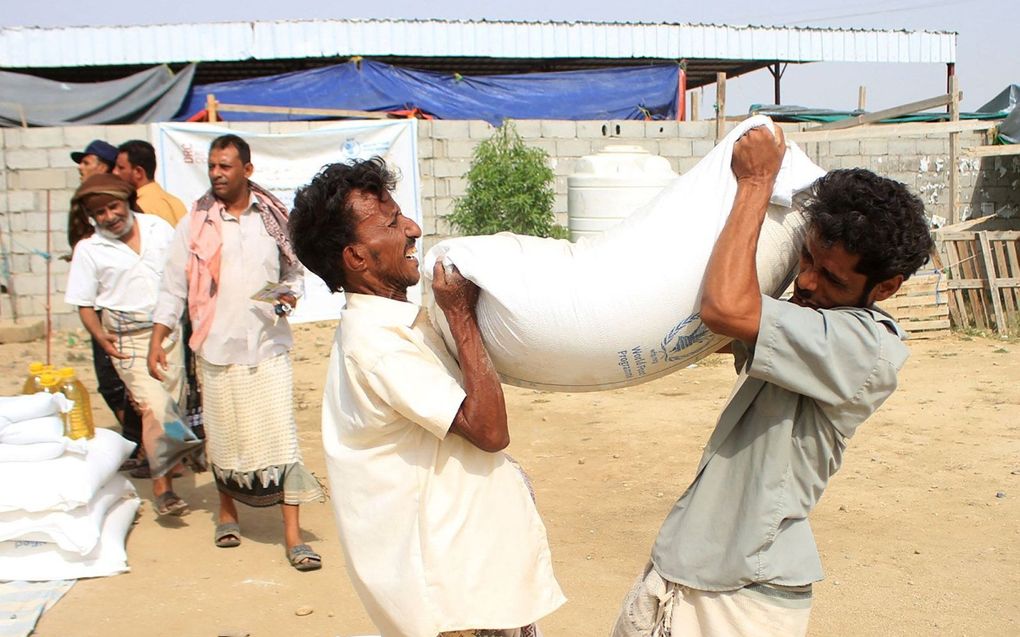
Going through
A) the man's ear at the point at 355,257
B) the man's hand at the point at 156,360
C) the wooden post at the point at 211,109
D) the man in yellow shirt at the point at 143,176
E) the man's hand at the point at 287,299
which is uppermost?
the wooden post at the point at 211,109

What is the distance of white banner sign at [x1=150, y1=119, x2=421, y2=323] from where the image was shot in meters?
9.15

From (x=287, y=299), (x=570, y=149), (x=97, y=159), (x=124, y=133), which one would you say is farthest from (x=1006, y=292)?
(x=124, y=133)

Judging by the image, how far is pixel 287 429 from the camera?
4.36 metres

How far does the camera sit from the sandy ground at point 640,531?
12.3ft

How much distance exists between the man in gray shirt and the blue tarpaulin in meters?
9.45

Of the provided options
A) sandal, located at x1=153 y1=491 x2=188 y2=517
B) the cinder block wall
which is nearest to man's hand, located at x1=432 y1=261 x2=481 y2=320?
sandal, located at x1=153 y1=491 x2=188 y2=517

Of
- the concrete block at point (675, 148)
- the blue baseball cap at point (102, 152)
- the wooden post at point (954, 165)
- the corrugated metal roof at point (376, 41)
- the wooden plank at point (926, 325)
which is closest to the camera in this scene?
the blue baseball cap at point (102, 152)

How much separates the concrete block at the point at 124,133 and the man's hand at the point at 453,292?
27.2 feet

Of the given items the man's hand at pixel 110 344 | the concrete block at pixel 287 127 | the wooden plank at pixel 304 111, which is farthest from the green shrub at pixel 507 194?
the man's hand at pixel 110 344

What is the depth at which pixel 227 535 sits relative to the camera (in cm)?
452

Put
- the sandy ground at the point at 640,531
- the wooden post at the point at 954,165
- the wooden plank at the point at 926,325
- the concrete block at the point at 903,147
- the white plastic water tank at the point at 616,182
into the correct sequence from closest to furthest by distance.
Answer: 1. the sandy ground at the point at 640,531
2. the white plastic water tank at the point at 616,182
3. the wooden plank at the point at 926,325
4. the wooden post at the point at 954,165
5. the concrete block at the point at 903,147

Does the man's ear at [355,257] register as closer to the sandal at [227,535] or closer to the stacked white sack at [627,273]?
the stacked white sack at [627,273]

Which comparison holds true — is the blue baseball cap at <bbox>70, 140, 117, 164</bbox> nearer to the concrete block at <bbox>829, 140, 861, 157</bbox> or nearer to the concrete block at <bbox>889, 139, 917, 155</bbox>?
the concrete block at <bbox>829, 140, 861, 157</bbox>

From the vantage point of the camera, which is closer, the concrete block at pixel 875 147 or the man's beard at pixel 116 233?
the man's beard at pixel 116 233
